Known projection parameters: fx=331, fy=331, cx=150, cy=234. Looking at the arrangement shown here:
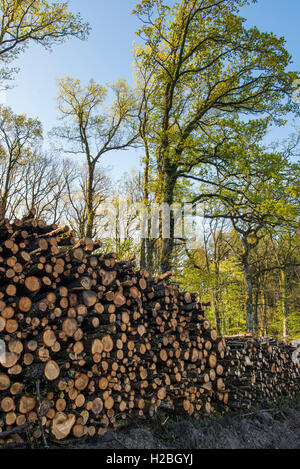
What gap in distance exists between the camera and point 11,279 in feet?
12.5

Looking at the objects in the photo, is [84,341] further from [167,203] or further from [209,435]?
[167,203]

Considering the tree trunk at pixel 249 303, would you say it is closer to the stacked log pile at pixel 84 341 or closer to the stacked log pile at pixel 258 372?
the stacked log pile at pixel 258 372

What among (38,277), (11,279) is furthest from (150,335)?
(11,279)

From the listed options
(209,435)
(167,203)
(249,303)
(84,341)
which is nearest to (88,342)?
(84,341)

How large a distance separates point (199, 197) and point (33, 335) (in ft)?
35.7

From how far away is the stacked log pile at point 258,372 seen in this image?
20.0 feet

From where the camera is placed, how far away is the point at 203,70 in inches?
570

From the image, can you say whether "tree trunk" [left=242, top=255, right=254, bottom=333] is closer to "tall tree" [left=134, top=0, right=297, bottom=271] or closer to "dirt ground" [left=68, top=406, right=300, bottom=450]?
"tall tree" [left=134, top=0, right=297, bottom=271]

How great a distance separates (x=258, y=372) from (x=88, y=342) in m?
4.26

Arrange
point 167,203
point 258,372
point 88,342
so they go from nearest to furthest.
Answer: point 88,342 → point 258,372 → point 167,203

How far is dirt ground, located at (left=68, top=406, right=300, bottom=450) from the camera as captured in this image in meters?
3.74

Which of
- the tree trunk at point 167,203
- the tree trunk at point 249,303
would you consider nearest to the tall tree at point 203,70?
the tree trunk at point 167,203
